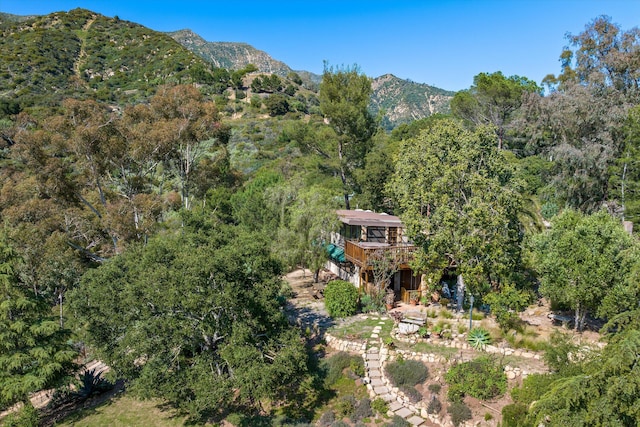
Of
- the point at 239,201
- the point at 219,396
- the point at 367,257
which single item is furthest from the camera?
the point at 239,201

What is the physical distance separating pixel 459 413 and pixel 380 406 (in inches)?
109

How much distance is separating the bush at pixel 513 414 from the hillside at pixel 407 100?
121m

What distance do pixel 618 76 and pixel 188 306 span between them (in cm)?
3890

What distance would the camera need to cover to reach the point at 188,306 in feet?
42.3

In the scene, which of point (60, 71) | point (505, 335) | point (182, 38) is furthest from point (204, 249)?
point (182, 38)

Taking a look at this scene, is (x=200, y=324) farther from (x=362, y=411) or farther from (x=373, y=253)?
(x=373, y=253)

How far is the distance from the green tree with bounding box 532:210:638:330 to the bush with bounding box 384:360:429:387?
19.4 ft

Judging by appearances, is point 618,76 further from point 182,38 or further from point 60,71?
point 182,38

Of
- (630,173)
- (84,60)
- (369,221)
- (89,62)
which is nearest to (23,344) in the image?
(369,221)

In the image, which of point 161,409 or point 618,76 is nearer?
point 161,409

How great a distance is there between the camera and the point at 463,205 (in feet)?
54.6

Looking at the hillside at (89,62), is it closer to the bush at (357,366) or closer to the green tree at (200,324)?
the green tree at (200,324)

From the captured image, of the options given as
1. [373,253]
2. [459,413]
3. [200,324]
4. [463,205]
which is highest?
[463,205]

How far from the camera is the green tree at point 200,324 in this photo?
1291cm
